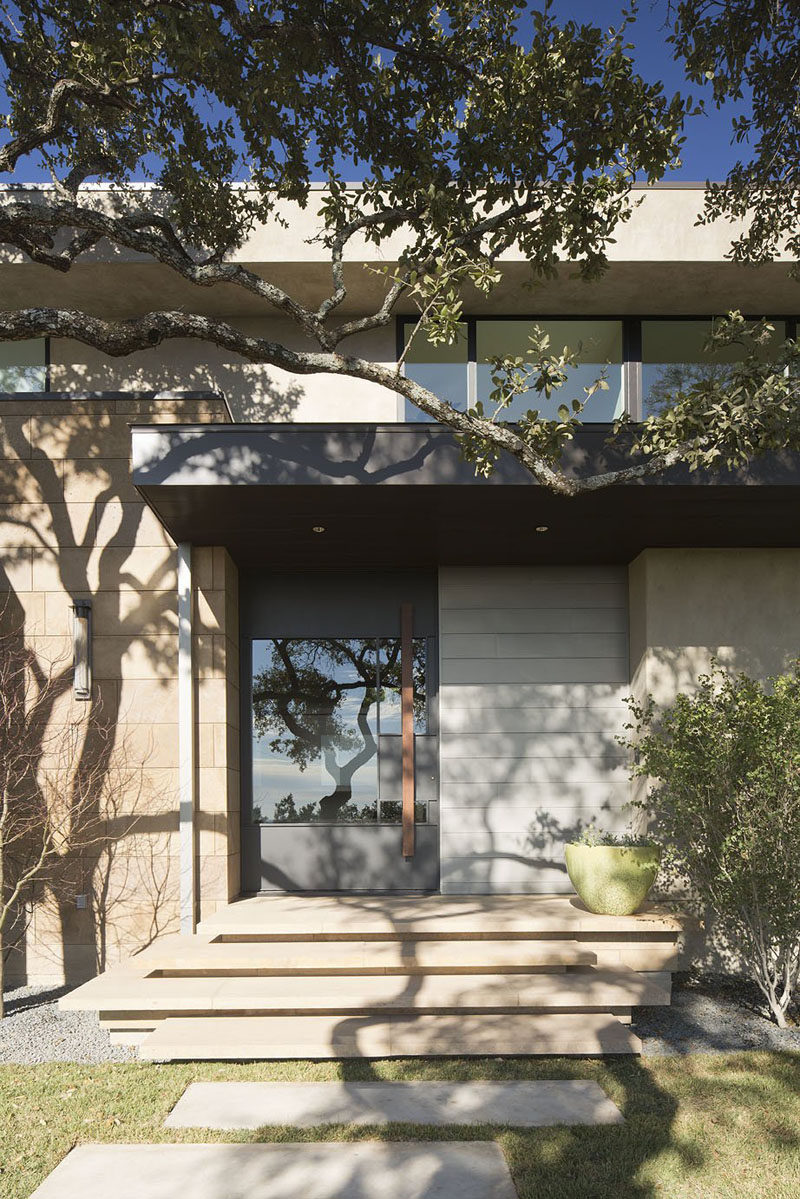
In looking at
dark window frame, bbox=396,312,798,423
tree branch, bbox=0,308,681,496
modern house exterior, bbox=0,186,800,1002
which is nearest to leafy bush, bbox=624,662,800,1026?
modern house exterior, bbox=0,186,800,1002

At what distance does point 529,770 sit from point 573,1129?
424 cm

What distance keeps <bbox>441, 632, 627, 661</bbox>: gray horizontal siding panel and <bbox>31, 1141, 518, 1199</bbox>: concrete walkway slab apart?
15.9 ft

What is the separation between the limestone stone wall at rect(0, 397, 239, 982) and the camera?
26.7 feet

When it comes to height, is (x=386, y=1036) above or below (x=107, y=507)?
below

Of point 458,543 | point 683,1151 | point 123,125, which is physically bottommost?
point 683,1151

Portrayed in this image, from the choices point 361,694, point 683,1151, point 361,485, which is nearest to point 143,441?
point 361,485

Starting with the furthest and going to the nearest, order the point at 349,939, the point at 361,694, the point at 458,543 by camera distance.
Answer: the point at 361,694
the point at 458,543
the point at 349,939

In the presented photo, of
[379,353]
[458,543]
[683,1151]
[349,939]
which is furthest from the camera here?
[379,353]

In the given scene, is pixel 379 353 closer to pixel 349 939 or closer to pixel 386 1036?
pixel 349 939

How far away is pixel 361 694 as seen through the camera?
9164 millimetres

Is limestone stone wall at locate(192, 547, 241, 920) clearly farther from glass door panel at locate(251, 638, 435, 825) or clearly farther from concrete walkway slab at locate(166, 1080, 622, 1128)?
concrete walkway slab at locate(166, 1080, 622, 1128)

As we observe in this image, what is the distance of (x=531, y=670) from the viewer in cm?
909

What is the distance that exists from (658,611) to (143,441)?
175 inches

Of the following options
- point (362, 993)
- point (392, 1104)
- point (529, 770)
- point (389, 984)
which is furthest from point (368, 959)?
point (529, 770)
